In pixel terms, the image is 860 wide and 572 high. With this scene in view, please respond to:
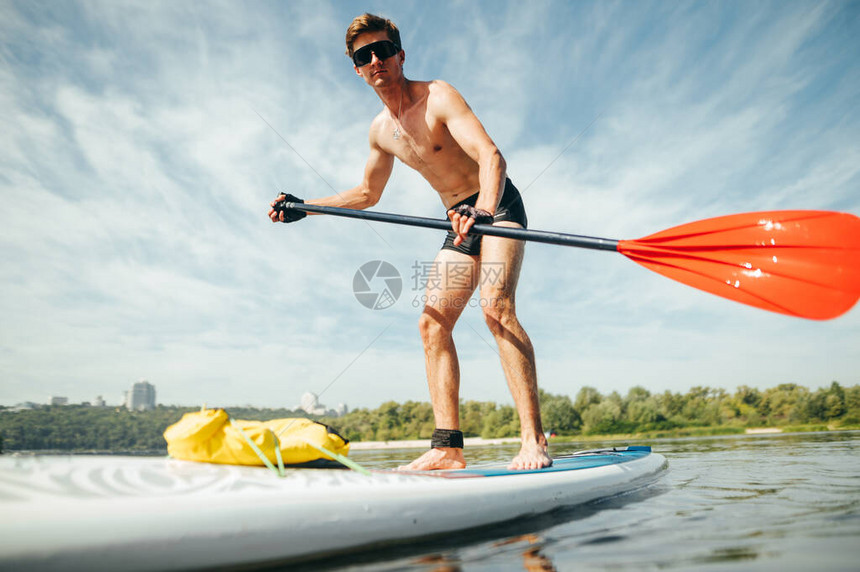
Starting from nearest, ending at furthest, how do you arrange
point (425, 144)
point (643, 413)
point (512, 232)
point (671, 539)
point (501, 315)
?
point (671, 539) → point (512, 232) → point (501, 315) → point (425, 144) → point (643, 413)

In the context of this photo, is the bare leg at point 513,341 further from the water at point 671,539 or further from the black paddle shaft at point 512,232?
the water at point 671,539

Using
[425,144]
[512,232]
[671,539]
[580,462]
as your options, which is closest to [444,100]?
[425,144]

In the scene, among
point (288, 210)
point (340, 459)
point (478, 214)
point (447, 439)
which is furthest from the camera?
point (288, 210)

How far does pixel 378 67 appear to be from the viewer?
3990 mm

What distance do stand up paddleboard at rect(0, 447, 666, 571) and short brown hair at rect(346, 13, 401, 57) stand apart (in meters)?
3.15

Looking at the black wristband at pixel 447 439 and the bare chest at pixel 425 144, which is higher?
the bare chest at pixel 425 144

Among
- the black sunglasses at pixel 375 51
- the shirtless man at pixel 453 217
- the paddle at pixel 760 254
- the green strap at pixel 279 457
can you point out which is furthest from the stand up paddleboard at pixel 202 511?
the black sunglasses at pixel 375 51

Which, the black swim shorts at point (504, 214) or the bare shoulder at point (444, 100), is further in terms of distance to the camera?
the black swim shorts at point (504, 214)

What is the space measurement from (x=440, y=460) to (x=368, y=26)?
322cm

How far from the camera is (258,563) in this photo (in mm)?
1804

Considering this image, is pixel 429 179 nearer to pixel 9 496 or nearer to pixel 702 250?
pixel 702 250

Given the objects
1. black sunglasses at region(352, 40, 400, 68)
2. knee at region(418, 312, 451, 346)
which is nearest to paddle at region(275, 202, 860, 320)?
knee at region(418, 312, 451, 346)

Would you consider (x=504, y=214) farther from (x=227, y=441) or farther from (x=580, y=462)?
(x=227, y=441)

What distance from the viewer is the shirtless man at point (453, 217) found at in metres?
3.66
